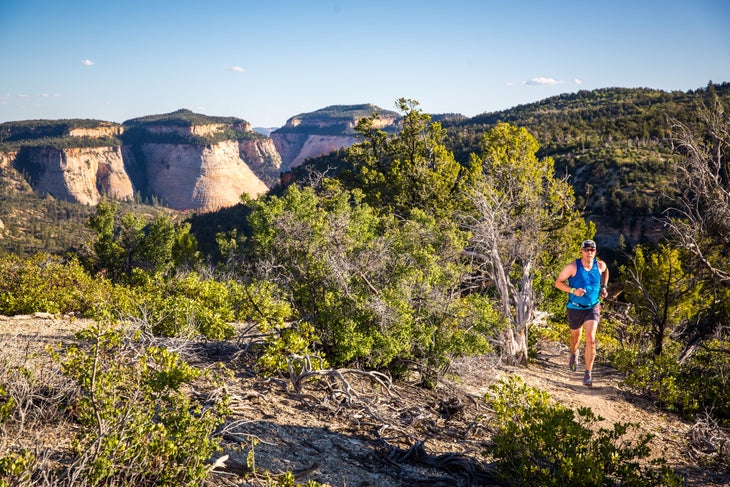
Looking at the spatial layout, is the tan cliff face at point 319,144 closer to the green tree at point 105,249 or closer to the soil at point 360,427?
the green tree at point 105,249

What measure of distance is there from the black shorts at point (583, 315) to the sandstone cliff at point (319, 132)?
526 ft

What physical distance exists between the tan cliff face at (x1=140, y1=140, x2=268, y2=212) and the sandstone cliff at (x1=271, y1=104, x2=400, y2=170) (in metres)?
25.7

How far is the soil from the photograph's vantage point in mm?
4031

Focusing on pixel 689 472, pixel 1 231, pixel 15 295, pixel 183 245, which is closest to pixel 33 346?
pixel 15 295

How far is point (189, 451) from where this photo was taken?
330 cm

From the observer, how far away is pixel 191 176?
145 metres

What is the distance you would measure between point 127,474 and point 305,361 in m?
2.60

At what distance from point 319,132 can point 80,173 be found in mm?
83528

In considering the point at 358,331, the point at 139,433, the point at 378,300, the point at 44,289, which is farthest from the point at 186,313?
the point at 44,289

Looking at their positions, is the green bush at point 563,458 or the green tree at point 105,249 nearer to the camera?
the green bush at point 563,458

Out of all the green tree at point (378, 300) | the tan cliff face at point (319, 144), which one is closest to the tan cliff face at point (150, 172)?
the tan cliff face at point (319, 144)

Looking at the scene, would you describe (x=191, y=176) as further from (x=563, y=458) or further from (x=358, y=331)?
(x=563, y=458)

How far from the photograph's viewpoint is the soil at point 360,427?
4.03 meters

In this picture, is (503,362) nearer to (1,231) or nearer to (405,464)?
(405,464)
